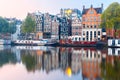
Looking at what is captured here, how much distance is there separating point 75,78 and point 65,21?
6635cm

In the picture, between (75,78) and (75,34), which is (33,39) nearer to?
(75,34)

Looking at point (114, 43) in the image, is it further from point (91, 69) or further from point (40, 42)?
point (91, 69)

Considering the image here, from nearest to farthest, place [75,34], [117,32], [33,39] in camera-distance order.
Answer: [117,32] < [75,34] < [33,39]

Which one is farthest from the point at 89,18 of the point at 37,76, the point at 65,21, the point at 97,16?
the point at 37,76

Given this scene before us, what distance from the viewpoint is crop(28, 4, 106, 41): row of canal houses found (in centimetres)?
7412

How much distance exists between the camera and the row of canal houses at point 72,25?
74125 mm

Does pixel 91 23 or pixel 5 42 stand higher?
pixel 91 23

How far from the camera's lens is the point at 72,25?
8000 cm

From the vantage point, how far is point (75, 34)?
78.4 meters

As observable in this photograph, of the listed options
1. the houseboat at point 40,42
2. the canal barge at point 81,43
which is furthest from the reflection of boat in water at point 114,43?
the houseboat at point 40,42

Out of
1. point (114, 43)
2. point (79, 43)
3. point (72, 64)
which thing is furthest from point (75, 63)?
point (79, 43)

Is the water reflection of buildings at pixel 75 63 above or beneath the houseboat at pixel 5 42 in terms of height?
beneath

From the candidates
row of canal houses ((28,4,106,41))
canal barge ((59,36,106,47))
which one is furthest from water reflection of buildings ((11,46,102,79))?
row of canal houses ((28,4,106,41))

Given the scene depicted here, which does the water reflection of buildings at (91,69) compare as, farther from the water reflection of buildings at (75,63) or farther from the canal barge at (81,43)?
the canal barge at (81,43)
